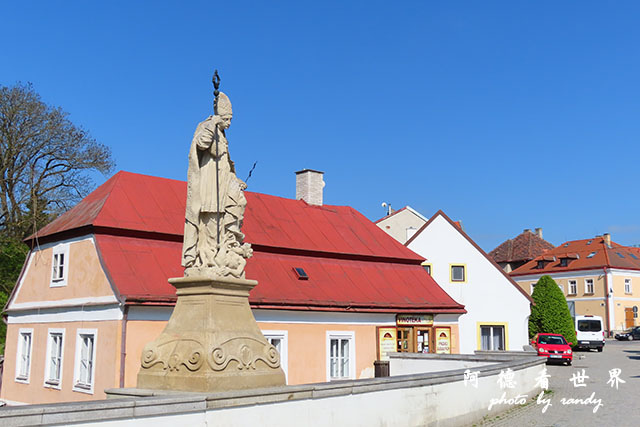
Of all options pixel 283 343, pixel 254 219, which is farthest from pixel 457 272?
pixel 283 343

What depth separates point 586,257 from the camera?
56.0 meters

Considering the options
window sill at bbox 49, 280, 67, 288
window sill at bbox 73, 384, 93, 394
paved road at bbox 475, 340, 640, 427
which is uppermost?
window sill at bbox 49, 280, 67, 288

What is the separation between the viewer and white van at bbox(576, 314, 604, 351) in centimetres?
3772

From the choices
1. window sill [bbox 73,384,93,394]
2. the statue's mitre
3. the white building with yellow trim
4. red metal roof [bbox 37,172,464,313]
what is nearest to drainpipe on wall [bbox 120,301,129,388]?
red metal roof [bbox 37,172,464,313]

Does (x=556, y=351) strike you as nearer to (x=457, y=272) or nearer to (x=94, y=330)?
(x=457, y=272)

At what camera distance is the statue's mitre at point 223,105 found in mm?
7902

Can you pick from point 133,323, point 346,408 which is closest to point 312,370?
point 133,323

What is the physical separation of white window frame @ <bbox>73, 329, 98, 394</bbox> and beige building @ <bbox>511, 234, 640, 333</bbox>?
46.3 metres

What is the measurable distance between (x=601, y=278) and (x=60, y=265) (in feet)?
153

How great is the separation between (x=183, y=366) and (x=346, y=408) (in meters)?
2.24

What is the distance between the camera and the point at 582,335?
124 feet

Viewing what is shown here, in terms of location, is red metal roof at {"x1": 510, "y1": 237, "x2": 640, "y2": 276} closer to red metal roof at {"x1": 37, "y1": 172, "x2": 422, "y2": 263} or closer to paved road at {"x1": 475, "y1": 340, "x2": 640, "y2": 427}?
paved road at {"x1": 475, "y1": 340, "x2": 640, "y2": 427}

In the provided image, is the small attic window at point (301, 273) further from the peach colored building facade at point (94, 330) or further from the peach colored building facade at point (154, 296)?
the peach colored building facade at point (94, 330)

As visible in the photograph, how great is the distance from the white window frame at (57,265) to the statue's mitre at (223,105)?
1157 centimetres
